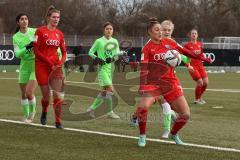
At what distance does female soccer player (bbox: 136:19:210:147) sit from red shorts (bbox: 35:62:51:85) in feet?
8.09

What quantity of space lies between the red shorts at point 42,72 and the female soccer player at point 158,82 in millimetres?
2466

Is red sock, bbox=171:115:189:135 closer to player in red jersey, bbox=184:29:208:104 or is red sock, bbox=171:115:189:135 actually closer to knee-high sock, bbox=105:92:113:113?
knee-high sock, bbox=105:92:113:113

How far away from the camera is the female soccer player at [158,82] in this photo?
9.57 meters

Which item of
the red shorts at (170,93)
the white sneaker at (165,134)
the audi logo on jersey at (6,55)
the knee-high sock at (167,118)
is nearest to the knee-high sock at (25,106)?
the knee-high sock at (167,118)

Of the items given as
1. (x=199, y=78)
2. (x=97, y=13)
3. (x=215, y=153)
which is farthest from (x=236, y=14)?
(x=215, y=153)

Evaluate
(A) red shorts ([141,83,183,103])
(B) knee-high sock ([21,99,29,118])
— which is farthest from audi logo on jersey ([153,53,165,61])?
(B) knee-high sock ([21,99,29,118])

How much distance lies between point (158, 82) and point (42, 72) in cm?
279

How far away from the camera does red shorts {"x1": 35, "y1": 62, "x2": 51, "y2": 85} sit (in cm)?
1155

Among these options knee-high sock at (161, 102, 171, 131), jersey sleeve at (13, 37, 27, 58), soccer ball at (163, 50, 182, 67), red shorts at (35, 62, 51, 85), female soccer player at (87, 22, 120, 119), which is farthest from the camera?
female soccer player at (87, 22, 120, 119)

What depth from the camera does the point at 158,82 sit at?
9711 millimetres

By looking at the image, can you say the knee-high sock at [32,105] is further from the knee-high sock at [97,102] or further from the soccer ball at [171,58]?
the soccer ball at [171,58]

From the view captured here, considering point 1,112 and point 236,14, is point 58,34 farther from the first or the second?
point 236,14

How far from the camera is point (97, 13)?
78000mm

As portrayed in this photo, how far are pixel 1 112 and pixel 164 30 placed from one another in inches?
233
